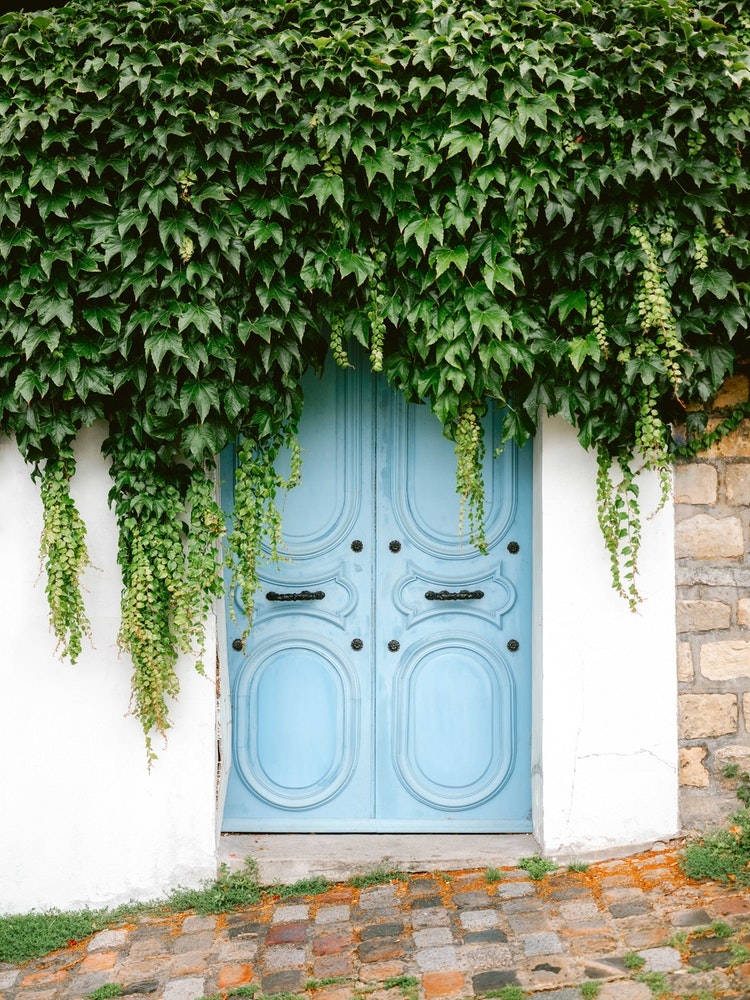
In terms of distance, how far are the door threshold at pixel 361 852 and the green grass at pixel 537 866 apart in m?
0.05

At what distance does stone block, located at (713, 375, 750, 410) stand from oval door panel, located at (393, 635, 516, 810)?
1.48 meters

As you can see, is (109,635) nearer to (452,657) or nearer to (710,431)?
(452,657)

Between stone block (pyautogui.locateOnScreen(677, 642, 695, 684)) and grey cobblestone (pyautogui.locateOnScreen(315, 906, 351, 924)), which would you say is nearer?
grey cobblestone (pyautogui.locateOnScreen(315, 906, 351, 924))

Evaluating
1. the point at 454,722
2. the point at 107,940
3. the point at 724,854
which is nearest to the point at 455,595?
the point at 454,722

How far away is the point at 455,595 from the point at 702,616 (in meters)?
1.06

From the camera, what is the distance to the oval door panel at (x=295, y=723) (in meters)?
4.11

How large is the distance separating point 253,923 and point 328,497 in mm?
1786

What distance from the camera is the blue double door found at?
4.11m

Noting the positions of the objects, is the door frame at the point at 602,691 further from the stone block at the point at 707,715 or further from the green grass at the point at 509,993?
the green grass at the point at 509,993

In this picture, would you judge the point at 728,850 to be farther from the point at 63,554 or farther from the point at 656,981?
the point at 63,554

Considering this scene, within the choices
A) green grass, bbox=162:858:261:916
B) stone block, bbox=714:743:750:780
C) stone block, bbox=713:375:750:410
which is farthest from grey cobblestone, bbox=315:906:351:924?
stone block, bbox=713:375:750:410

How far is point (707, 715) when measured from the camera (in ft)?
12.7

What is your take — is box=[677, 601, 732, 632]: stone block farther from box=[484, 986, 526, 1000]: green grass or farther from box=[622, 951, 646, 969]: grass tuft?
box=[484, 986, 526, 1000]: green grass

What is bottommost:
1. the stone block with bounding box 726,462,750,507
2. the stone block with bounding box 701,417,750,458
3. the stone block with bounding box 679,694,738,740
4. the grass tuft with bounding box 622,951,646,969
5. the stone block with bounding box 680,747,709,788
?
the grass tuft with bounding box 622,951,646,969
